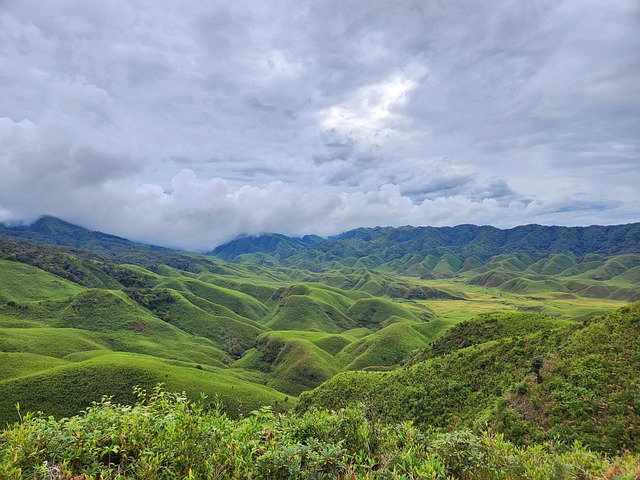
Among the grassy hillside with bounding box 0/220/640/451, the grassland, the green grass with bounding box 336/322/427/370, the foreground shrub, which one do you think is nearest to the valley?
the grassy hillside with bounding box 0/220/640/451

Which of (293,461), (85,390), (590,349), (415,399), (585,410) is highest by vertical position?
(293,461)

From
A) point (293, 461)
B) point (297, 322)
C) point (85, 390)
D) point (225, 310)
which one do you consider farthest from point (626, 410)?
point (225, 310)

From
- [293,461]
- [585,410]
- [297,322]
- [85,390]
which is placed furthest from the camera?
[297,322]

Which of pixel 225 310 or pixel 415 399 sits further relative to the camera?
pixel 225 310

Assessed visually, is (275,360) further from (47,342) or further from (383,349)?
(47,342)

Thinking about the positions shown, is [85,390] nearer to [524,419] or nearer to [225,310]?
[524,419]

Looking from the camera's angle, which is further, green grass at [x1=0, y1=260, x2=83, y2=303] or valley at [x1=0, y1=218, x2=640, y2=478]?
green grass at [x1=0, y1=260, x2=83, y2=303]

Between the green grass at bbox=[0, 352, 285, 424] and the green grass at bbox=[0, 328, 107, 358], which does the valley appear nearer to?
the green grass at bbox=[0, 352, 285, 424]

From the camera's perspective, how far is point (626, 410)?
71.7 ft

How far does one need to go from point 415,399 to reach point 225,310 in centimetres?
17229

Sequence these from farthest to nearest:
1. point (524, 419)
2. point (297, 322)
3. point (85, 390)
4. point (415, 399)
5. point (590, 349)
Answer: point (297, 322) < point (85, 390) < point (415, 399) < point (590, 349) < point (524, 419)

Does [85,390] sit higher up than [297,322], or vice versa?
[85,390]

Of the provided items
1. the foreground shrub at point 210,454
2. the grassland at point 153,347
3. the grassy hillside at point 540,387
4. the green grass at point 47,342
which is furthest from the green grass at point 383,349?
the foreground shrub at point 210,454

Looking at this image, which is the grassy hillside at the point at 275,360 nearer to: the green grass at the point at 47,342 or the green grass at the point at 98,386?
the green grass at the point at 98,386
